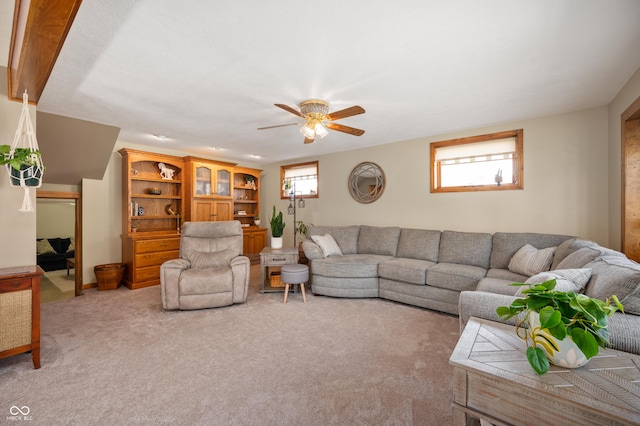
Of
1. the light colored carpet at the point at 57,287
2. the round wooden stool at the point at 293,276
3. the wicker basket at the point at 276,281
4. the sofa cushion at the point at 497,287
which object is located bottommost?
the light colored carpet at the point at 57,287

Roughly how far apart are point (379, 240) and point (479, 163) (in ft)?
5.83

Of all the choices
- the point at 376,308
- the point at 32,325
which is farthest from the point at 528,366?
the point at 32,325

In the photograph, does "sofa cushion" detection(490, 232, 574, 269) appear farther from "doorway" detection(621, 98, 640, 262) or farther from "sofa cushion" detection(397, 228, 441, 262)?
"sofa cushion" detection(397, 228, 441, 262)

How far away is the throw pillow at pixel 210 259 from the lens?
11.7ft

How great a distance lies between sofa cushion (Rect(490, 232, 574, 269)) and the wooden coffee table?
2234mm

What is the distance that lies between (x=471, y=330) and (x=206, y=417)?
1.52 meters

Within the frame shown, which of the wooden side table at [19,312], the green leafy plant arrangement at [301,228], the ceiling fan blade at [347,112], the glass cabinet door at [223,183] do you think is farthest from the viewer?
the green leafy plant arrangement at [301,228]

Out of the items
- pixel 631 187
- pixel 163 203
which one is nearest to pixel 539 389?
pixel 631 187

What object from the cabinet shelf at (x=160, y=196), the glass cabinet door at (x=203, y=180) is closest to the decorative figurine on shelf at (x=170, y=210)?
the cabinet shelf at (x=160, y=196)

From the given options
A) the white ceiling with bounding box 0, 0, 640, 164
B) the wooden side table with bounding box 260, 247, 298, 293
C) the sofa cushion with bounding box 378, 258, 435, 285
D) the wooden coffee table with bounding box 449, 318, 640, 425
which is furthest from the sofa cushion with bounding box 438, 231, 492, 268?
the wooden coffee table with bounding box 449, 318, 640, 425

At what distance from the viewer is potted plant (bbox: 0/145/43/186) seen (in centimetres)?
199

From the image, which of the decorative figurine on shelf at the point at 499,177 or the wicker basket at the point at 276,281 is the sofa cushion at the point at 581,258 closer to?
the decorative figurine on shelf at the point at 499,177

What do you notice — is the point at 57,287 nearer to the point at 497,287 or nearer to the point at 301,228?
the point at 301,228

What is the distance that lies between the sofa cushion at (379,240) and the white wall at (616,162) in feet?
7.62
